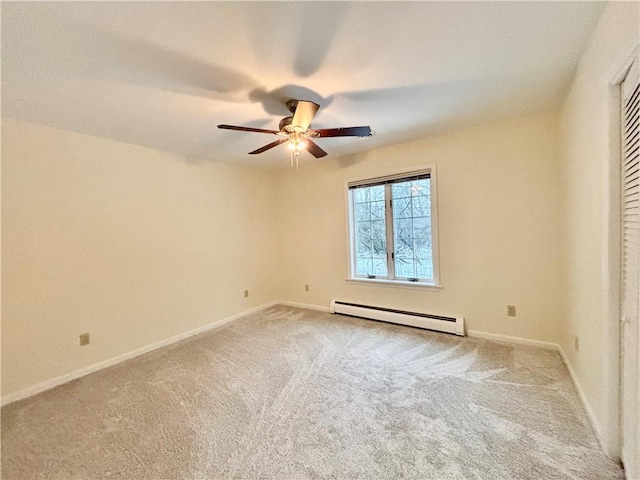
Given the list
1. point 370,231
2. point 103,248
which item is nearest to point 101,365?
point 103,248

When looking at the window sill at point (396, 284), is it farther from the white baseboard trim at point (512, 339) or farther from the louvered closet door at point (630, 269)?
the louvered closet door at point (630, 269)

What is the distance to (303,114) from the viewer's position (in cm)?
205

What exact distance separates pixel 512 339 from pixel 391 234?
175cm

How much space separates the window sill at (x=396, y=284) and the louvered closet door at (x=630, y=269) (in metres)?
1.98

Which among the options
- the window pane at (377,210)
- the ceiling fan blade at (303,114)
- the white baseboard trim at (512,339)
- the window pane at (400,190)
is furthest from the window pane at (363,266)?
the ceiling fan blade at (303,114)

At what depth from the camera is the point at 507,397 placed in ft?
6.65

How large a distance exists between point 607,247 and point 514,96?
1.50 meters

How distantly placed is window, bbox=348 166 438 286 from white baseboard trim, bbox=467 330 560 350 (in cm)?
69

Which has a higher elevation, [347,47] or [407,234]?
[347,47]

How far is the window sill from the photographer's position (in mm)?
3410

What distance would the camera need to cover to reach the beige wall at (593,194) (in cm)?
135

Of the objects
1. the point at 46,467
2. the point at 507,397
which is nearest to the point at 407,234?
the point at 507,397

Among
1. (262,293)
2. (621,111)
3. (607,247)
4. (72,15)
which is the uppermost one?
(72,15)

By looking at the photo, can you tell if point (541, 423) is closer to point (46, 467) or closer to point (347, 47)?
point (347, 47)
